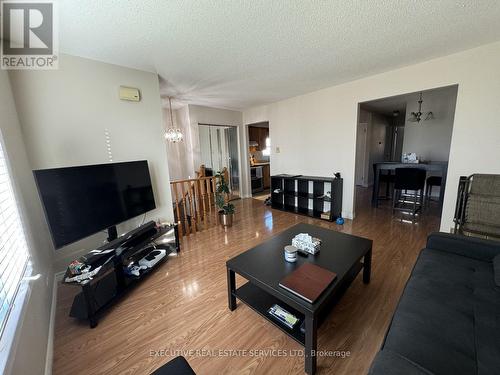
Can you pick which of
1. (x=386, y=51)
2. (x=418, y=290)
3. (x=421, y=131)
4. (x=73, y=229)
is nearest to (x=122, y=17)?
(x=73, y=229)

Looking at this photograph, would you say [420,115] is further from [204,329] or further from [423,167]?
[204,329]

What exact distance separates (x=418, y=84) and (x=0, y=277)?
4.33 meters

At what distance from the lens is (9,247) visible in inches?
48.1

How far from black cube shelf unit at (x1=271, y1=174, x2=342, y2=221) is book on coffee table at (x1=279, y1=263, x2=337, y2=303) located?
94.1 inches

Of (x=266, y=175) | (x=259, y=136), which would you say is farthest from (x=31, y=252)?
(x=259, y=136)

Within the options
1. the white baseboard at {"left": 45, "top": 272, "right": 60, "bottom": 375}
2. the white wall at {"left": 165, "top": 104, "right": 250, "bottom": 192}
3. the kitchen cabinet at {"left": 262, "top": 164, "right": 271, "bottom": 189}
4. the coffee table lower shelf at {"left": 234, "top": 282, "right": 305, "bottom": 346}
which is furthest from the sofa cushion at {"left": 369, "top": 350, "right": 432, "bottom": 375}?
the kitchen cabinet at {"left": 262, "top": 164, "right": 271, "bottom": 189}

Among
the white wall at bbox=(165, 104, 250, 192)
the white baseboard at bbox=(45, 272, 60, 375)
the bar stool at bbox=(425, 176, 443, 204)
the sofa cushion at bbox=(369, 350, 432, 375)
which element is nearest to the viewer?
the sofa cushion at bbox=(369, 350, 432, 375)

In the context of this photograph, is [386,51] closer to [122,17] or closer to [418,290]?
[418,290]

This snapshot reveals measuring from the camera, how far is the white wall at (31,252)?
101 cm

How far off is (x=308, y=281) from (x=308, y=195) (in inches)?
112

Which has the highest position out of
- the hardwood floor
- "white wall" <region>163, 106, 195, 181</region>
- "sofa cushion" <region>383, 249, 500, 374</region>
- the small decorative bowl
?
"white wall" <region>163, 106, 195, 181</region>

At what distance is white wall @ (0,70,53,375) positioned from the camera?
101cm

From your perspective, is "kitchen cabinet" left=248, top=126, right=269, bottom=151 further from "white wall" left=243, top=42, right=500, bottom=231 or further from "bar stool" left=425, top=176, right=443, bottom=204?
"bar stool" left=425, top=176, right=443, bottom=204

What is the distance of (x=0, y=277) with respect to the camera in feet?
3.37
